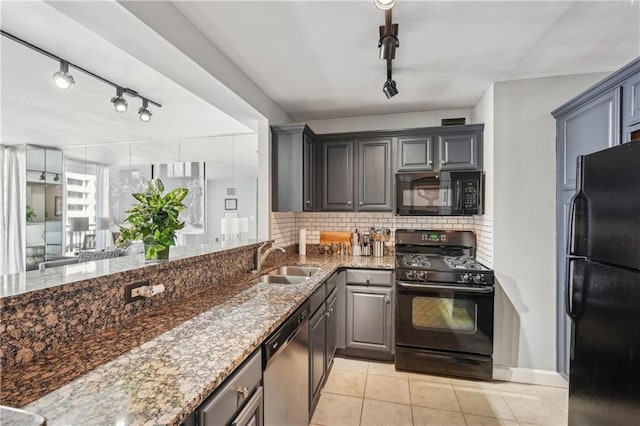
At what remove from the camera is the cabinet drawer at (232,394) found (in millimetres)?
843

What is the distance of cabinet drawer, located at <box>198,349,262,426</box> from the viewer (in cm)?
84

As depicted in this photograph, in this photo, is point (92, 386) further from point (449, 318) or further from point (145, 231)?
point (449, 318)

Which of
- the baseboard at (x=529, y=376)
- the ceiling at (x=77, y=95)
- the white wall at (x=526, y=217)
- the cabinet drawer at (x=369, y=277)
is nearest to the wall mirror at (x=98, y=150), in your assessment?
the ceiling at (x=77, y=95)

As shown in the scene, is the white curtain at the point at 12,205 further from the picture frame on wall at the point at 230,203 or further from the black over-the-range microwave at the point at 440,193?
the black over-the-range microwave at the point at 440,193


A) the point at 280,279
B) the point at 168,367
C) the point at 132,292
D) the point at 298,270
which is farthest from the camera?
the point at 298,270

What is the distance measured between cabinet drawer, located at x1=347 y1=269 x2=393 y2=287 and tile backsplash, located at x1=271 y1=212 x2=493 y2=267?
724 mm

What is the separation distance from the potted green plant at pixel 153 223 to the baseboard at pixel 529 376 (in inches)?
110

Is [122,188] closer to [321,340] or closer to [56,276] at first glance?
[56,276]

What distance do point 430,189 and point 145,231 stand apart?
2473 millimetres

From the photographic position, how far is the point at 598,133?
6.34ft

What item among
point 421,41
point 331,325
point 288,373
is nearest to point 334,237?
point 331,325

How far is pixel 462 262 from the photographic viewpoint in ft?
9.06

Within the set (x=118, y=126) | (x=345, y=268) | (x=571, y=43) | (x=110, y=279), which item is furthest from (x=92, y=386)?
(x=118, y=126)

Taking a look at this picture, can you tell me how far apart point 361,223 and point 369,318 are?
3.74 ft
